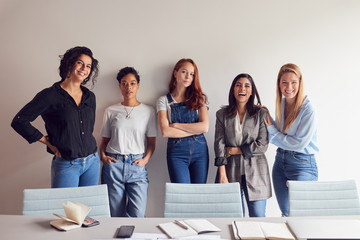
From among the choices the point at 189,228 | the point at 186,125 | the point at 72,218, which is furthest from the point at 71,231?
the point at 186,125

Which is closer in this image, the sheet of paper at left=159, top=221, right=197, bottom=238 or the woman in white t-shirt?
the sheet of paper at left=159, top=221, right=197, bottom=238

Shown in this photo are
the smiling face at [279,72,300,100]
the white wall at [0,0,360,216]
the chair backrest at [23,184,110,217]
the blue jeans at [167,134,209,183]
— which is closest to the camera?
the chair backrest at [23,184,110,217]

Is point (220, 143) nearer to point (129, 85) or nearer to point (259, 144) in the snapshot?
point (259, 144)

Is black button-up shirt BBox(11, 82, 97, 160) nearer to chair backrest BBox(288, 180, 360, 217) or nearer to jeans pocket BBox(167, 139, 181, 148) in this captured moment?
jeans pocket BBox(167, 139, 181, 148)

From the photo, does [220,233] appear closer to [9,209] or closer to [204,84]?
[204,84]

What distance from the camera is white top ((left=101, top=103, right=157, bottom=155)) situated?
283 cm

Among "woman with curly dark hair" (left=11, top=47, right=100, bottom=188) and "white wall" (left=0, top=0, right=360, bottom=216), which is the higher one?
"white wall" (left=0, top=0, right=360, bottom=216)

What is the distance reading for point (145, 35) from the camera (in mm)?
3094

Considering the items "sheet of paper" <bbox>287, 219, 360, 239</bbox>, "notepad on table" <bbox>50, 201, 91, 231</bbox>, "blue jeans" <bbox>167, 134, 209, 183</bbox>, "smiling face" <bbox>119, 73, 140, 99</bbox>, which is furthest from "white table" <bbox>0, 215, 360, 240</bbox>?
"smiling face" <bbox>119, 73, 140, 99</bbox>

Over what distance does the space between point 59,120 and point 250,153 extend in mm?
1697

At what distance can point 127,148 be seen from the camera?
2.82m

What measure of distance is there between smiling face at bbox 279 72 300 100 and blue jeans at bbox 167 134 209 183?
0.93 metres

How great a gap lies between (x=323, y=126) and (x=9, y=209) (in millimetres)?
3757

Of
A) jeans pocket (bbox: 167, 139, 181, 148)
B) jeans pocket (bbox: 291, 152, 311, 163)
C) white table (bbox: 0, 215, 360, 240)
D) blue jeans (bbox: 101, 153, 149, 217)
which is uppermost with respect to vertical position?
jeans pocket (bbox: 167, 139, 181, 148)
